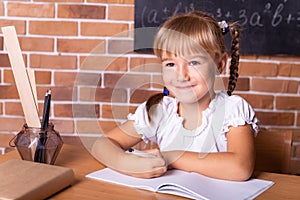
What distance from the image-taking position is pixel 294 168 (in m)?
2.24

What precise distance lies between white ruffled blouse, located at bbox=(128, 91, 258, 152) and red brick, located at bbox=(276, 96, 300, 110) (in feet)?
2.65

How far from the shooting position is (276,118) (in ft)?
7.29

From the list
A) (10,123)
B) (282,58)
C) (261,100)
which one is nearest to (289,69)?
(282,58)

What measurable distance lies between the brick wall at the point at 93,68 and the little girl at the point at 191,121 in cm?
75

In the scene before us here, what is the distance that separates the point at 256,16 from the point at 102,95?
2.50 ft

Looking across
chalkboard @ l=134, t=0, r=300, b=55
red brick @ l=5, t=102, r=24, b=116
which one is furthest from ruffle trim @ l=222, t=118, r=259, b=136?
red brick @ l=5, t=102, r=24, b=116

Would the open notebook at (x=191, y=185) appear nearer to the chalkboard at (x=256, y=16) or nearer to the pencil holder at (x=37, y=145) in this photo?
the pencil holder at (x=37, y=145)

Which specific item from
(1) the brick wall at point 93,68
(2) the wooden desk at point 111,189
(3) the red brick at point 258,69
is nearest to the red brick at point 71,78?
(1) the brick wall at point 93,68

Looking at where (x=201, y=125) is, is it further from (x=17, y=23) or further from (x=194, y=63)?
(x=17, y=23)

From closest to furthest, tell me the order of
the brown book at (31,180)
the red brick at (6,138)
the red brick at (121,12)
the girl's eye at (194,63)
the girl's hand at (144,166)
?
the brown book at (31,180)
the girl's hand at (144,166)
the girl's eye at (194,63)
the red brick at (121,12)
the red brick at (6,138)

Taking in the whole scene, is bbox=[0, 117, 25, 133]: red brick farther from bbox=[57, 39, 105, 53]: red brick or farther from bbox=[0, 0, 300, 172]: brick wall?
bbox=[57, 39, 105, 53]: red brick

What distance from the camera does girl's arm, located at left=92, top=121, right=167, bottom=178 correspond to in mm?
1153

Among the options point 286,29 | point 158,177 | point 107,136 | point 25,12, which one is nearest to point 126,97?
point 25,12

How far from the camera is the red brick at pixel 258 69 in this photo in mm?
2197
